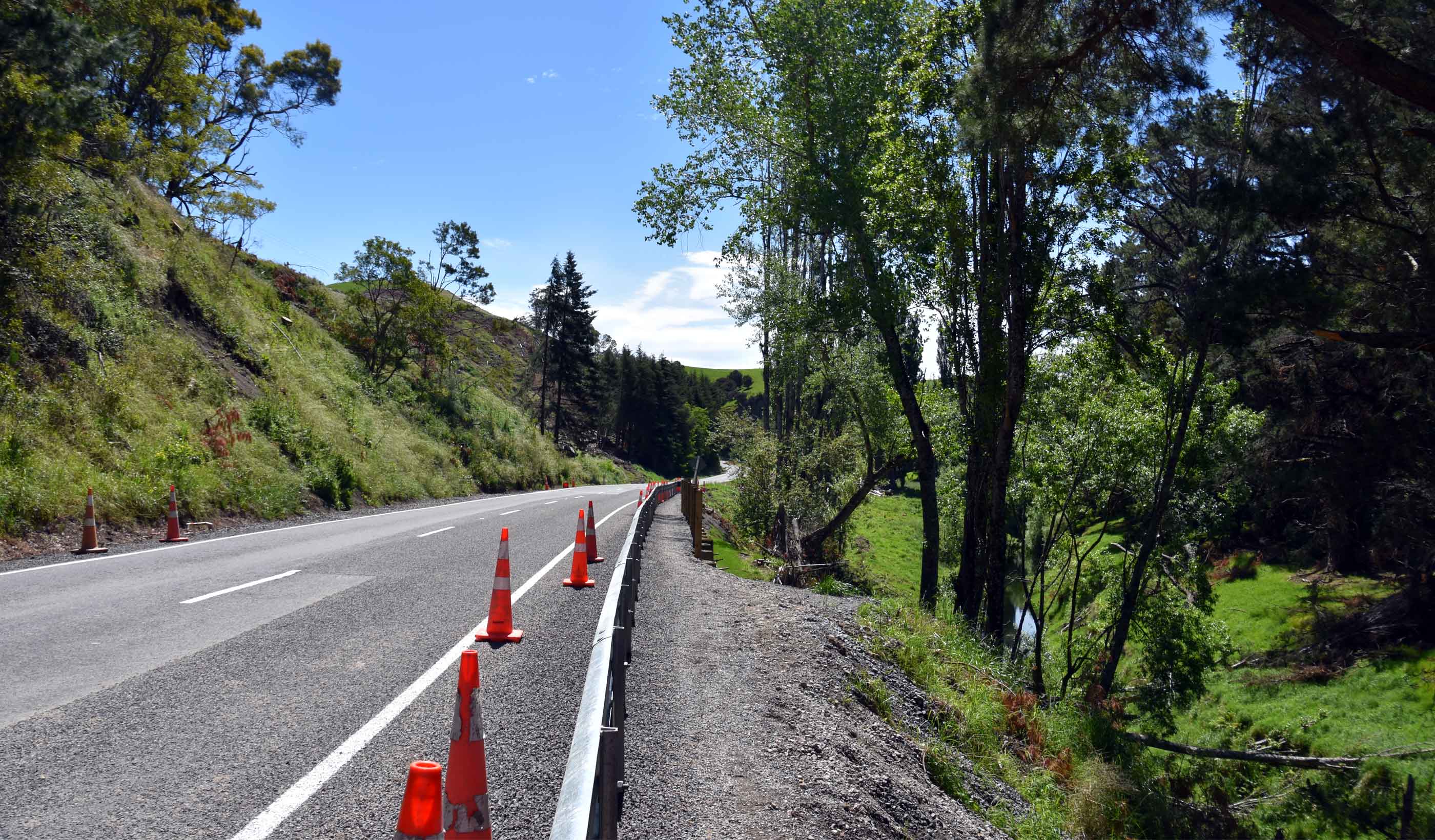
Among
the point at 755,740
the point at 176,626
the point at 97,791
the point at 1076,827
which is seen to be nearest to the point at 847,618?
the point at 1076,827

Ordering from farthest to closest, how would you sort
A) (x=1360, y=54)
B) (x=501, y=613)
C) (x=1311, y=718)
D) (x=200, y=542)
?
(x=1311, y=718) < (x=200, y=542) < (x=1360, y=54) < (x=501, y=613)

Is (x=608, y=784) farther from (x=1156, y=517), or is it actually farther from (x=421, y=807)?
(x=1156, y=517)

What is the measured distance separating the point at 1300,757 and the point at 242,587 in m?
19.1

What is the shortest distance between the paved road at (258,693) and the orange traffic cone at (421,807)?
907 millimetres

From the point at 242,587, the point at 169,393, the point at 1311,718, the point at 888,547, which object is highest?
the point at 169,393

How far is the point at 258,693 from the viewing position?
5.34m

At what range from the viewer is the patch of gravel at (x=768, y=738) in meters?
4.43

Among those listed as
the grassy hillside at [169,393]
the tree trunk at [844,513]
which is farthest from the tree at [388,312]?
the tree trunk at [844,513]

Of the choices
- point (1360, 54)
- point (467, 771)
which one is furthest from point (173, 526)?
point (1360, 54)

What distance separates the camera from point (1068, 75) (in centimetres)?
1080

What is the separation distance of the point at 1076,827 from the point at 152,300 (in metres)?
23.2

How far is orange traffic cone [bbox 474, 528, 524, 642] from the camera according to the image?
723cm

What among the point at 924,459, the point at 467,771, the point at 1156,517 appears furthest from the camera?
the point at 924,459

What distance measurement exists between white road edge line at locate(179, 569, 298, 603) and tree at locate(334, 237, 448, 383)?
28.2 metres
